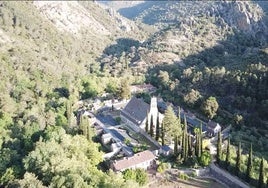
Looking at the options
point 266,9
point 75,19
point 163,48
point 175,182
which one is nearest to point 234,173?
A: point 175,182

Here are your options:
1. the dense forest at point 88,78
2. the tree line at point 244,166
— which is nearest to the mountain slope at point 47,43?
the dense forest at point 88,78

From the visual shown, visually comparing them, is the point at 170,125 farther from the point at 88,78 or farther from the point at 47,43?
the point at 47,43

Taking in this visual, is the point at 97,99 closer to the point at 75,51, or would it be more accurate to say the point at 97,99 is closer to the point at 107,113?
the point at 107,113

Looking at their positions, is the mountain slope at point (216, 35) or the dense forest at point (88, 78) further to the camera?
the mountain slope at point (216, 35)

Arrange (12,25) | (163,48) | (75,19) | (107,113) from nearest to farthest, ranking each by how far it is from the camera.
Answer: (107,113), (12,25), (163,48), (75,19)

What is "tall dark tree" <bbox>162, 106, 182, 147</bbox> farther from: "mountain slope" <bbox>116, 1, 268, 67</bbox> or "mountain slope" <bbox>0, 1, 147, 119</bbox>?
"mountain slope" <bbox>116, 1, 268, 67</bbox>

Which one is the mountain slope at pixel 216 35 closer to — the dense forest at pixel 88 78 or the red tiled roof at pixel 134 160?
the dense forest at pixel 88 78

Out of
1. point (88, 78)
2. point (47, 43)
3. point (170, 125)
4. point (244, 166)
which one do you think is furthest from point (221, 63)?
point (244, 166)

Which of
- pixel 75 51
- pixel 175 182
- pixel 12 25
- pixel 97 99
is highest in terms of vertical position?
pixel 12 25

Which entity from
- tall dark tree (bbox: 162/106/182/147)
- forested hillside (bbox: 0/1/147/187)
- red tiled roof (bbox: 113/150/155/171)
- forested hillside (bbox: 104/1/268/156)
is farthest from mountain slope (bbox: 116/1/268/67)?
red tiled roof (bbox: 113/150/155/171)
